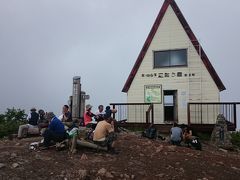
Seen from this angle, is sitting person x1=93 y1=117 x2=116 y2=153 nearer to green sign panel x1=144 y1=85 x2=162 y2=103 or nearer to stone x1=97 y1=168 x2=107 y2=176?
stone x1=97 y1=168 x2=107 y2=176

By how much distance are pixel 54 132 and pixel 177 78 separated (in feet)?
39.4

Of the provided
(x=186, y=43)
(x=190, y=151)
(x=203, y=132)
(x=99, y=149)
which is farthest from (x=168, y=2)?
(x=99, y=149)

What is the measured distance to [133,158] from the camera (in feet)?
50.0

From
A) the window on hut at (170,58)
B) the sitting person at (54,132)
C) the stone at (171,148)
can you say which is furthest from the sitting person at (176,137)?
the window on hut at (170,58)

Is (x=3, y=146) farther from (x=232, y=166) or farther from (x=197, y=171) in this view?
(x=232, y=166)

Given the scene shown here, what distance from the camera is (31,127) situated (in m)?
18.8

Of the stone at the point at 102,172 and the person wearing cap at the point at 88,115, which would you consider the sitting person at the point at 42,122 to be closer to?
the person wearing cap at the point at 88,115

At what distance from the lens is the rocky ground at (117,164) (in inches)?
522

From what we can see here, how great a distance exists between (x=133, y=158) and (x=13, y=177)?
4.34m

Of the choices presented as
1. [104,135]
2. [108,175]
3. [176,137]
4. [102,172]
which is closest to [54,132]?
[104,135]

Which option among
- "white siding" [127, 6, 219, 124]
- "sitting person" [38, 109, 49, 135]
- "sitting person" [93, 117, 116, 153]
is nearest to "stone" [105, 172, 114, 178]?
"sitting person" [93, 117, 116, 153]

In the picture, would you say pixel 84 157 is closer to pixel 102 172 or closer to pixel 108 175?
pixel 102 172

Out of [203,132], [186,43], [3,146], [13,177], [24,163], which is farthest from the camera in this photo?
[186,43]

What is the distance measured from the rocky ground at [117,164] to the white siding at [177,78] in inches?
325
